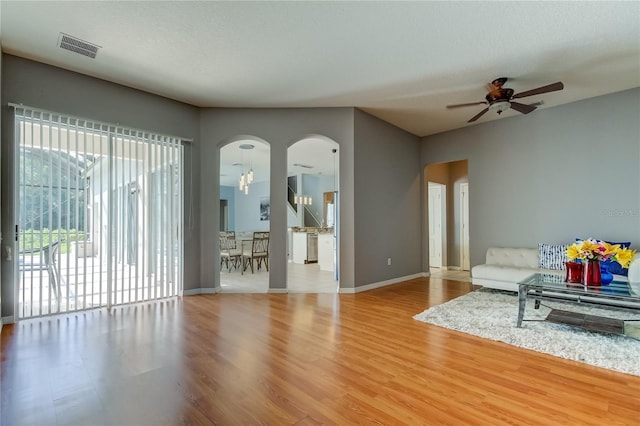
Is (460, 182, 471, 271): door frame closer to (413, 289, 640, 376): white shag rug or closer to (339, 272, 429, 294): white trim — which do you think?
(339, 272, 429, 294): white trim

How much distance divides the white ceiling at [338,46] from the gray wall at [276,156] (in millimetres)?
447

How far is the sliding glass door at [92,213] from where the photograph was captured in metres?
3.56

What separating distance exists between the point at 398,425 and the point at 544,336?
2167 mm

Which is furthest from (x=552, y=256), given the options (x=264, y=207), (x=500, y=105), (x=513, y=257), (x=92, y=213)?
(x=264, y=207)

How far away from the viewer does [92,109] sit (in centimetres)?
402

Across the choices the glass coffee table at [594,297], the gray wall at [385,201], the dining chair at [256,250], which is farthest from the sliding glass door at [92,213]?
the glass coffee table at [594,297]

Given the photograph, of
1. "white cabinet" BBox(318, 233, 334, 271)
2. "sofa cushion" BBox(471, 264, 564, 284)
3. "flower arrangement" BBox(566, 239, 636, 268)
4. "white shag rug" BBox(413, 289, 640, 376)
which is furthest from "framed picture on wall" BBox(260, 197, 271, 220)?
"flower arrangement" BBox(566, 239, 636, 268)

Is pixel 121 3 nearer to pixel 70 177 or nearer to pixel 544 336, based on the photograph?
pixel 70 177

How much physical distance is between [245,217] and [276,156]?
834 cm

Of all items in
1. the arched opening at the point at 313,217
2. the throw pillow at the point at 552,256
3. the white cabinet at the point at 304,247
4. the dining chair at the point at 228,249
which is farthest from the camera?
the white cabinet at the point at 304,247

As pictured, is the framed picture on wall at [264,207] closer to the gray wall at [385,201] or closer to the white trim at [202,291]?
the gray wall at [385,201]

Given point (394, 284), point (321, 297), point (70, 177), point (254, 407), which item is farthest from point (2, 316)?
point (394, 284)

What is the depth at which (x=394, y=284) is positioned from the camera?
19.3 feet

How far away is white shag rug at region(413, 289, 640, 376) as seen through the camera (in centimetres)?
258
